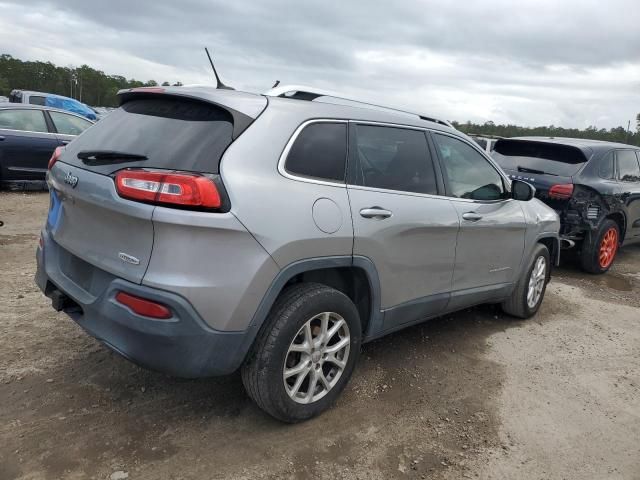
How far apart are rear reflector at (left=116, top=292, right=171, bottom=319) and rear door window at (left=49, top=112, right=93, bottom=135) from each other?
805 centimetres

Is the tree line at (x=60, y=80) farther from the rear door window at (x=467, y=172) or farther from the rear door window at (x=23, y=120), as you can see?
the rear door window at (x=467, y=172)

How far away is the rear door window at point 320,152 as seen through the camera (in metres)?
2.72

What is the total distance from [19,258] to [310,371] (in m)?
4.02

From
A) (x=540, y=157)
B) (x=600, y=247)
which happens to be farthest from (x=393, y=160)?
(x=600, y=247)

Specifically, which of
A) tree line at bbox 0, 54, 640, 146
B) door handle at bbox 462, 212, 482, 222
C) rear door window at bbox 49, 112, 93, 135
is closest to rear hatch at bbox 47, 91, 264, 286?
door handle at bbox 462, 212, 482, 222

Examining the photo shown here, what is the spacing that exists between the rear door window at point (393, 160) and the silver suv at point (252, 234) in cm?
1

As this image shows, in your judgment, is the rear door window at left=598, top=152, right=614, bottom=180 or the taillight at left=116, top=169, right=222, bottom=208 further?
the rear door window at left=598, top=152, right=614, bottom=180

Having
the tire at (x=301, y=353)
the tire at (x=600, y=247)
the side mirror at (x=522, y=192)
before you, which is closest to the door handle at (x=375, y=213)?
the tire at (x=301, y=353)

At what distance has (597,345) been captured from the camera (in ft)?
14.6

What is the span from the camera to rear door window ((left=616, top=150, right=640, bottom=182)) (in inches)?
278

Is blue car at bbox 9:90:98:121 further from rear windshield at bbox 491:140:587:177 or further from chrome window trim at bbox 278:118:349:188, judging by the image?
chrome window trim at bbox 278:118:349:188

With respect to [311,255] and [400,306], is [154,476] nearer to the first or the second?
[311,255]

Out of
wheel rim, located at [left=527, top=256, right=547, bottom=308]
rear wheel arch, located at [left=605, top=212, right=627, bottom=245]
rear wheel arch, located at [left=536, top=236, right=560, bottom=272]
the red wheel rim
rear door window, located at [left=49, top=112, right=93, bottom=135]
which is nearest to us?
wheel rim, located at [left=527, top=256, right=547, bottom=308]

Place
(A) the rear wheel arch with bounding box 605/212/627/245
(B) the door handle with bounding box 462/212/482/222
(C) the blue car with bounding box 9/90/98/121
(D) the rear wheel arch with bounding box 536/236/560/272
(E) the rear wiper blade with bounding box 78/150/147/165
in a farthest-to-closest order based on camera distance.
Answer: (C) the blue car with bounding box 9/90/98/121
(A) the rear wheel arch with bounding box 605/212/627/245
(D) the rear wheel arch with bounding box 536/236/560/272
(B) the door handle with bounding box 462/212/482/222
(E) the rear wiper blade with bounding box 78/150/147/165
